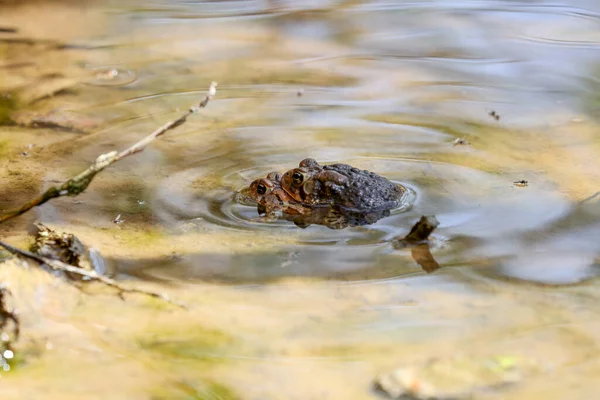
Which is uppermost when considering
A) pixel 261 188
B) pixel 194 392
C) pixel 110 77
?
pixel 110 77

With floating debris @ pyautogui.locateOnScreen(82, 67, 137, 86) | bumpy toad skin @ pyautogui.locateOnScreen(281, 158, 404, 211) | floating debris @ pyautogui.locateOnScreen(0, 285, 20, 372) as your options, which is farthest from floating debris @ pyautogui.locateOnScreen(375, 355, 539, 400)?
floating debris @ pyautogui.locateOnScreen(82, 67, 137, 86)

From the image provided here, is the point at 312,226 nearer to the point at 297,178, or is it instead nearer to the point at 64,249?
the point at 297,178

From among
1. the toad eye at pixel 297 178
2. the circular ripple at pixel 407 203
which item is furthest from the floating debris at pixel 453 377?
the toad eye at pixel 297 178

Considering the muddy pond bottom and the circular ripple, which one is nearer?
the muddy pond bottom

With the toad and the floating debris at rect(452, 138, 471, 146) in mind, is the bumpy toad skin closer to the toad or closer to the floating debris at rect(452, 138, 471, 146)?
the toad

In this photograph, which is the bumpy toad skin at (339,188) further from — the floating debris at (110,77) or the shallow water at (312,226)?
the floating debris at (110,77)

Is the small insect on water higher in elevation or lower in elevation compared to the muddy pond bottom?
higher

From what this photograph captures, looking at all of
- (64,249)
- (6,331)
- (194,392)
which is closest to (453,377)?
(194,392)
